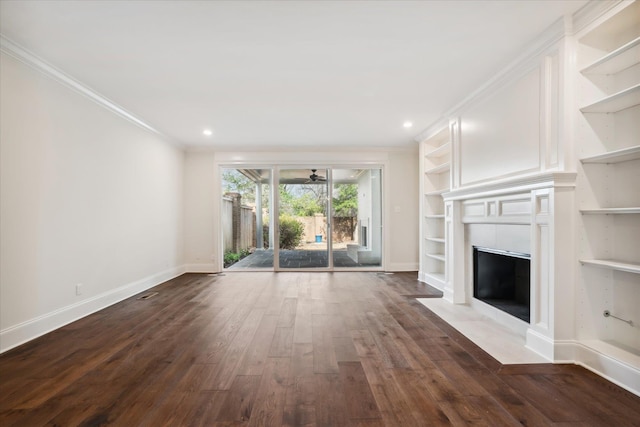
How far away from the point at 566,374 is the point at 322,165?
4.86 metres

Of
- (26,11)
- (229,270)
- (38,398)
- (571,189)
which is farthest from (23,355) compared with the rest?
(571,189)

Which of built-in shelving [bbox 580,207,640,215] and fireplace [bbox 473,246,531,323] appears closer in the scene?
built-in shelving [bbox 580,207,640,215]

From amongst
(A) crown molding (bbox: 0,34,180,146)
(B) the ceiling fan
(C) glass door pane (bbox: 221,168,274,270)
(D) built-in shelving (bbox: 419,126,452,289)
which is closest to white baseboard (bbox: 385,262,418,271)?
(D) built-in shelving (bbox: 419,126,452,289)

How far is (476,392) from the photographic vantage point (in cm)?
193

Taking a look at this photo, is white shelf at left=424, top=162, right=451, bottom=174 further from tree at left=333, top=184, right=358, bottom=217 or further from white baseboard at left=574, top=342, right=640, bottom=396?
white baseboard at left=574, top=342, right=640, bottom=396

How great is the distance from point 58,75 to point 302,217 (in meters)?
4.27

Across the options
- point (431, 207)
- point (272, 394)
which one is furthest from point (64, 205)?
point (431, 207)

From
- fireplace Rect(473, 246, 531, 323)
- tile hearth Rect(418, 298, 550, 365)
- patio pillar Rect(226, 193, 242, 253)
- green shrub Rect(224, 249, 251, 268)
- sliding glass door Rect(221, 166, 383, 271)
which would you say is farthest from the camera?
patio pillar Rect(226, 193, 242, 253)

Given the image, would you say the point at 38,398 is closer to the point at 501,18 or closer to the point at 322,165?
the point at 501,18

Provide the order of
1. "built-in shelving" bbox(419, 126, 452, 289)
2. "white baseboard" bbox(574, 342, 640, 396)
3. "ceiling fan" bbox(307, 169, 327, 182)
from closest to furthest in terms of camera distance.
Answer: "white baseboard" bbox(574, 342, 640, 396) → "built-in shelving" bbox(419, 126, 452, 289) → "ceiling fan" bbox(307, 169, 327, 182)

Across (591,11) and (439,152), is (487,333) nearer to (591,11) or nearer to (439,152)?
(591,11)

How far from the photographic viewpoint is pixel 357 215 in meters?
6.43

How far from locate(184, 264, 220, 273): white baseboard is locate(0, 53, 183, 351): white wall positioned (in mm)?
1271

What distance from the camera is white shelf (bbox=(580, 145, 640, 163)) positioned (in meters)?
1.96
